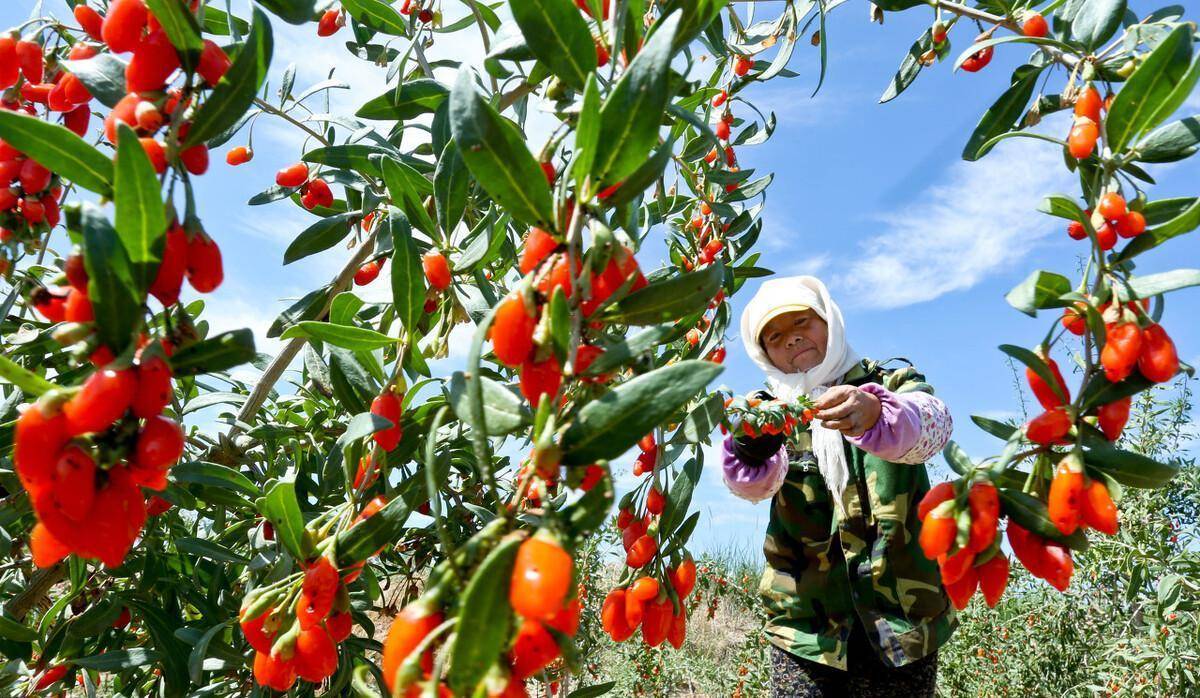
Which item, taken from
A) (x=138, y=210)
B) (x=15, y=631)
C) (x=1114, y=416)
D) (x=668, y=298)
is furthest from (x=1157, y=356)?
(x=15, y=631)

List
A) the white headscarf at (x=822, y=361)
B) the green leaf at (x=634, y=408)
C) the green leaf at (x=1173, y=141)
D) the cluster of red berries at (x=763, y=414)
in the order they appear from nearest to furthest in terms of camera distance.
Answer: the green leaf at (x=634, y=408), the green leaf at (x=1173, y=141), the cluster of red berries at (x=763, y=414), the white headscarf at (x=822, y=361)

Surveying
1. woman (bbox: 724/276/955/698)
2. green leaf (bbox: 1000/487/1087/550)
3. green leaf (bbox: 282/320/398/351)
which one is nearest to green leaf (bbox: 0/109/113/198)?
green leaf (bbox: 282/320/398/351)

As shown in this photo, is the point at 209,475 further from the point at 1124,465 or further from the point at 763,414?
the point at 1124,465

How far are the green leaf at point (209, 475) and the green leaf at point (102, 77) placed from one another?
55cm

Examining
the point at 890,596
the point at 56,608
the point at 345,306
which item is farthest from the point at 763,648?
the point at 345,306

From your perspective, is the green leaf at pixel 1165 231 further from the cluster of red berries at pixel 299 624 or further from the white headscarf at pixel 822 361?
the white headscarf at pixel 822 361

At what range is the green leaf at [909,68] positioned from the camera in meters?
1.67

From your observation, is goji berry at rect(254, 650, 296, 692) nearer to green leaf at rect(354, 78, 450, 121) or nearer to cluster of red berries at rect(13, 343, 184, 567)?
cluster of red berries at rect(13, 343, 184, 567)

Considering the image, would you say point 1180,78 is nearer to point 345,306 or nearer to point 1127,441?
point 345,306

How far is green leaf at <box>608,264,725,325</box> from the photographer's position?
0.67 metres

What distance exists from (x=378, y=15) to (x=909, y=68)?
113 centimetres

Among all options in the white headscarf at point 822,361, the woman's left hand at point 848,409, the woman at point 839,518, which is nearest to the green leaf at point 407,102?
the woman's left hand at point 848,409

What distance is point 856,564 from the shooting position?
2.69 m

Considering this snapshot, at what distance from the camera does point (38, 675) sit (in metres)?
1.43
